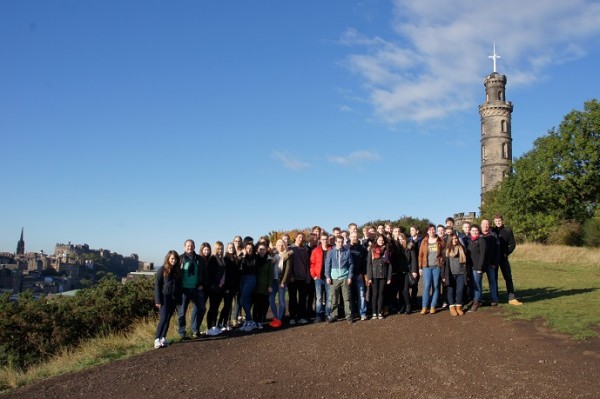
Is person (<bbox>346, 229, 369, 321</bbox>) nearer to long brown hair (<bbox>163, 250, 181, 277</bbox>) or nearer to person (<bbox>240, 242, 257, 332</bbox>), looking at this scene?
person (<bbox>240, 242, 257, 332</bbox>)

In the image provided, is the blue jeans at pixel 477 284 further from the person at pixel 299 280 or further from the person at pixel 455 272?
the person at pixel 299 280

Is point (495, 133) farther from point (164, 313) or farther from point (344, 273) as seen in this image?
point (164, 313)

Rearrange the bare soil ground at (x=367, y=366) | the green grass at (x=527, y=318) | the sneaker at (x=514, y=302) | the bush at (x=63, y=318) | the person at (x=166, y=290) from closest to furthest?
1. the bare soil ground at (x=367, y=366)
2. the green grass at (x=527, y=318)
3. the person at (x=166, y=290)
4. the sneaker at (x=514, y=302)
5. the bush at (x=63, y=318)

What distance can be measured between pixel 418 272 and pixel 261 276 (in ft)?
10.9

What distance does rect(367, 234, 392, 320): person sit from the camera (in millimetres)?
10977

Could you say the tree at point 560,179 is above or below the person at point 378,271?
Result: above

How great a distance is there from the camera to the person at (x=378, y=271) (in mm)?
10977

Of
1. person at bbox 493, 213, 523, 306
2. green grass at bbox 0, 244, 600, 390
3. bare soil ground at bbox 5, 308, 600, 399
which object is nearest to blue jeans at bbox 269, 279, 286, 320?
bare soil ground at bbox 5, 308, 600, 399

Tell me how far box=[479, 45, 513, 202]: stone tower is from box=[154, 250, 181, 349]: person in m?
61.4

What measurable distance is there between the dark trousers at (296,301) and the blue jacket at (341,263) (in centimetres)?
92

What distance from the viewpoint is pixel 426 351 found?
830 cm

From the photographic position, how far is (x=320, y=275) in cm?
1126

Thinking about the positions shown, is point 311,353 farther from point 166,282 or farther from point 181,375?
point 166,282

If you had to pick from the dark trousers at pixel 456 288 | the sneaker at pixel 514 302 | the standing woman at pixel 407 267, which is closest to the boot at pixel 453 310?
the dark trousers at pixel 456 288
